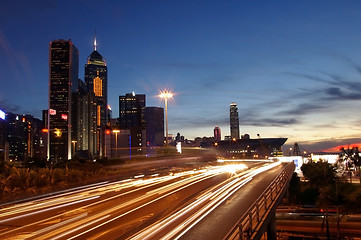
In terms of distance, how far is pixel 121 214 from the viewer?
43.0 ft

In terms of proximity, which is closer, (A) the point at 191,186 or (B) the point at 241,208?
(B) the point at 241,208

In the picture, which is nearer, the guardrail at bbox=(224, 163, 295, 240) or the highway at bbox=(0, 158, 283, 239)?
the guardrail at bbox=(224, 163, 295, 240)

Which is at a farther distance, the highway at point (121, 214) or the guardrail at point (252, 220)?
the highway at point (121, 214)

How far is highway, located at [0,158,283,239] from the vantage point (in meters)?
10.3

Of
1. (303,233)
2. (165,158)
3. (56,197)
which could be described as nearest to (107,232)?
(56,197)

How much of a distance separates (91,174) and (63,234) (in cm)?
1734

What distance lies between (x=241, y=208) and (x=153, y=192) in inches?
241

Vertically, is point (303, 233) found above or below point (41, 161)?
below

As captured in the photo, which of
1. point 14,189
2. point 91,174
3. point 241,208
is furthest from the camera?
point 91,174

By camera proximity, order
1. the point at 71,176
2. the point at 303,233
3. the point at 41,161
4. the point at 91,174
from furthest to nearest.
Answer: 1. the point at 303,233
2. the point at 41,161
3. the point at 91,174
4. the point at 71,176

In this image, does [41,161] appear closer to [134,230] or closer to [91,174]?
[91,174]

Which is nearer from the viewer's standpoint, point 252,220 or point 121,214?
point 252,220

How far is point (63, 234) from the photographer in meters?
10.0

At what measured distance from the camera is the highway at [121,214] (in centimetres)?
1034
